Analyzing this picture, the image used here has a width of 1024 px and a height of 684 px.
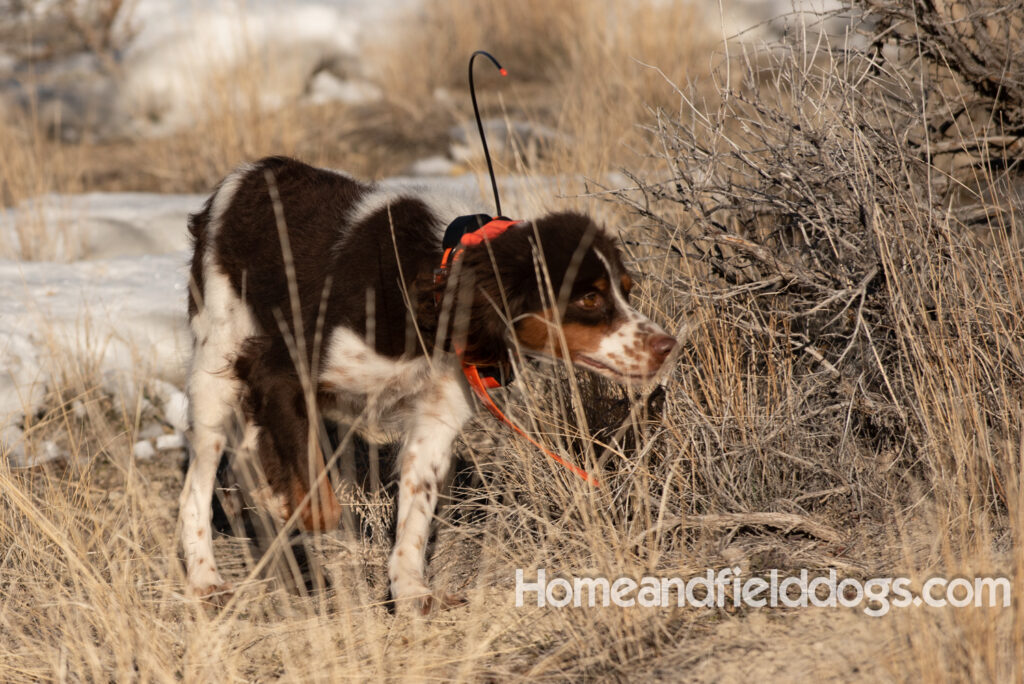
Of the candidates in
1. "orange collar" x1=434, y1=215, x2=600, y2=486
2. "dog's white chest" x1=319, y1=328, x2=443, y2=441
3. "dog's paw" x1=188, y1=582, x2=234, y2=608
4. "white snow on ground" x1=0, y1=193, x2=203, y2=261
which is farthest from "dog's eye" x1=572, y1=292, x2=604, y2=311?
"white snow on ground" x1=0, y1=193, x2=203, y2=261

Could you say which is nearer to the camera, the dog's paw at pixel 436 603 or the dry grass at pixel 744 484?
the dry grass at pixel 744 484

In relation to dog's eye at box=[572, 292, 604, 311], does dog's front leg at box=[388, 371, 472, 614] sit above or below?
below

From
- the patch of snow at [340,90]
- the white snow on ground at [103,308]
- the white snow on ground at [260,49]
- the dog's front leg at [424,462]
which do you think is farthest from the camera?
the patch of snow at [340,90]

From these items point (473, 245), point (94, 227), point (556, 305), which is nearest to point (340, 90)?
point (94, 227)

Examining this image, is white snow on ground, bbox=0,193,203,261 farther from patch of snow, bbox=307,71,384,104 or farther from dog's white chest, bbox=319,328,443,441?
patch of snow, bbox=307,71,384,104

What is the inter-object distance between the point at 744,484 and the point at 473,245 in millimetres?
993

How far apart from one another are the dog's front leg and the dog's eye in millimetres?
450

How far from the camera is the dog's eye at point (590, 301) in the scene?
2736 mm

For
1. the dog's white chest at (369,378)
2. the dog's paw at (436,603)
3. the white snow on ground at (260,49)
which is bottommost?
the dog's paw at (436,603)

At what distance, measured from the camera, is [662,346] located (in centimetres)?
268

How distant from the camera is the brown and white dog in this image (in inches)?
107

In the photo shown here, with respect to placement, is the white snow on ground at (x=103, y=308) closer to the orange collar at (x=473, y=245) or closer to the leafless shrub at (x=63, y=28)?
the orange collar at (x=473, y=245)

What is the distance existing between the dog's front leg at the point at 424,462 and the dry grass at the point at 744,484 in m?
0.11

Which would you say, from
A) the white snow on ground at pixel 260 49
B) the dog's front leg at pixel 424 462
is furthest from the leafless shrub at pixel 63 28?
the dog's front leg at pixel 424 462
